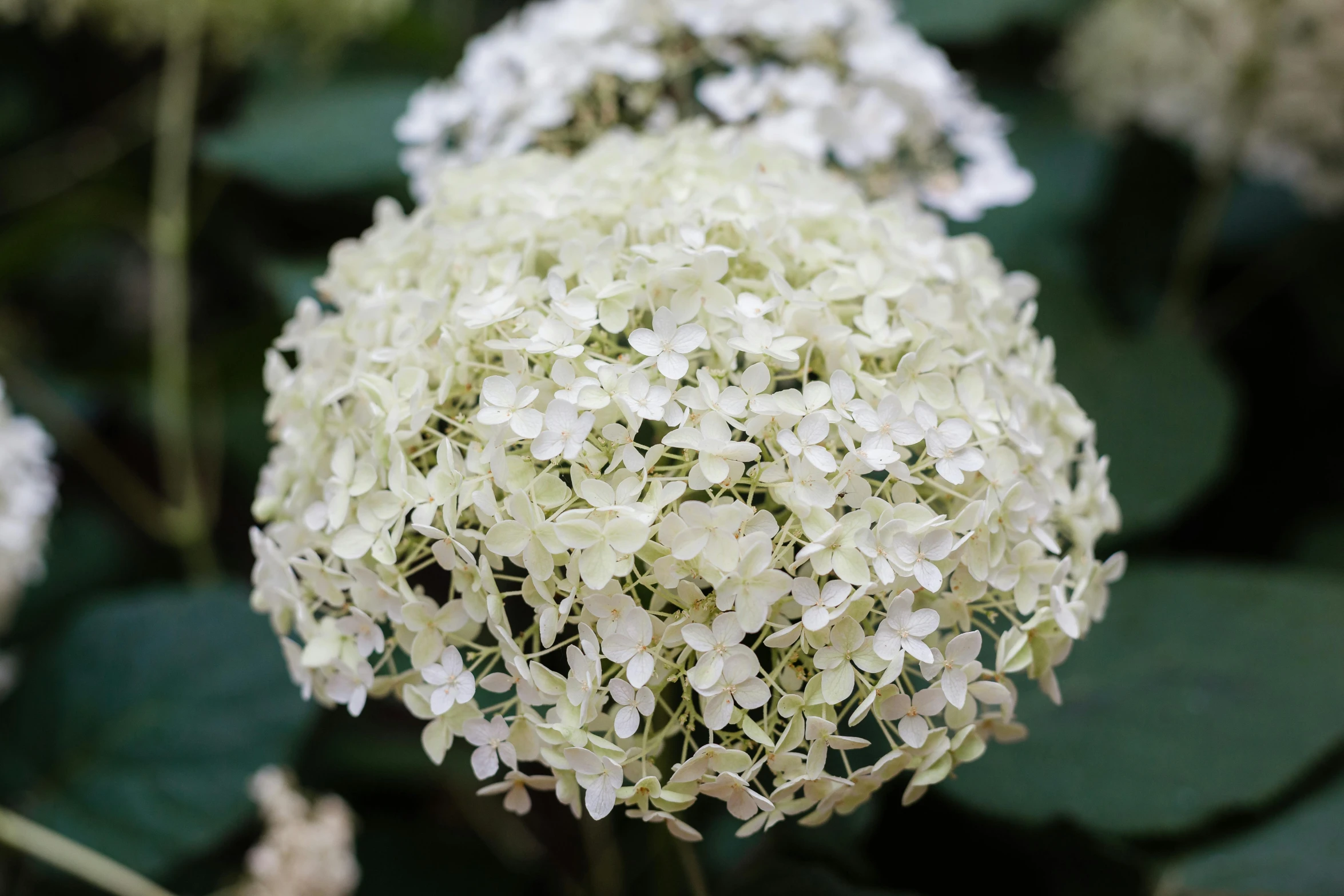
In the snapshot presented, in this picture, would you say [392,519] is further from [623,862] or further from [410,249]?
[623,862]

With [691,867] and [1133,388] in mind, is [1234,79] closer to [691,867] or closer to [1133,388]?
[1133,388]

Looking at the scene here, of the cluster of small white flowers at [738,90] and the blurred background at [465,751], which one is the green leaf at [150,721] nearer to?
the blurred background at [465,751]

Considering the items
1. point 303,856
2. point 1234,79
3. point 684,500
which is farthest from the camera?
point 1234,79

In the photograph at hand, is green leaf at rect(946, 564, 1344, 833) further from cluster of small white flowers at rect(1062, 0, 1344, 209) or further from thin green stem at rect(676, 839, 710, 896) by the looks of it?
cluster of small white flowers at rect(1062, 0, 1344, 209)

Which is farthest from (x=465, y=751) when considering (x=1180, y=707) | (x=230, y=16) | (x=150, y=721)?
(x=230, y=16)

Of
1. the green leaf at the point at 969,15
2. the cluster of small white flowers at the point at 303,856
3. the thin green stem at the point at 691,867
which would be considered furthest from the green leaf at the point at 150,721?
the green leaf at the point at 969,15

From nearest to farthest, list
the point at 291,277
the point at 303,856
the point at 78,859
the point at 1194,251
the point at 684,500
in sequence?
1. the point at 684,500
2. the point at 303,856
3. the point at 78,859
4. the point at 291,277
5. the point at 1194,251
